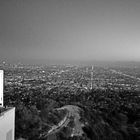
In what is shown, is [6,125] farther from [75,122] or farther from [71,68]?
[71,68]

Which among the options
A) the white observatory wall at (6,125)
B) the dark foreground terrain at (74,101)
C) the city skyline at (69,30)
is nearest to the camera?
the white observatory wall at (6,125)

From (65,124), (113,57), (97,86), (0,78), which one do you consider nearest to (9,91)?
(0,78)

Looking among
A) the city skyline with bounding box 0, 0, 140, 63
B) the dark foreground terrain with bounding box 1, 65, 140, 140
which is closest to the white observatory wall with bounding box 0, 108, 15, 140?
the dark foreground terrain with bounding box 1, 65, 140, 140

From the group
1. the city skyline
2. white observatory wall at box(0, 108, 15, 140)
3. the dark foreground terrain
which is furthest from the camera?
the city skyline

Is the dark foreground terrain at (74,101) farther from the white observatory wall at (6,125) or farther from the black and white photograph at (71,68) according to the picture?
the white observatory wall at (6,125)

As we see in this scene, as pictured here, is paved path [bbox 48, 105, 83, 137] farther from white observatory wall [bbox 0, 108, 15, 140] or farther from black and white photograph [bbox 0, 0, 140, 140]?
white observatory wall [bbox 0, 108, 15, 140]

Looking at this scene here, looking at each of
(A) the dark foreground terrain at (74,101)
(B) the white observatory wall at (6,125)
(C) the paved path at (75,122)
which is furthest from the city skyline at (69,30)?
(B) the white observatory wall at (6,125)

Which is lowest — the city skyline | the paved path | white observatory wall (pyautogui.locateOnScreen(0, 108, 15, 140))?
the paved path

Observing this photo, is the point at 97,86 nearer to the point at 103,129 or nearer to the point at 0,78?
the point at 103,129

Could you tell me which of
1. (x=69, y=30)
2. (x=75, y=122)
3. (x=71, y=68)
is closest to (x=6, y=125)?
(x=75, y=122)
